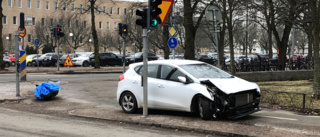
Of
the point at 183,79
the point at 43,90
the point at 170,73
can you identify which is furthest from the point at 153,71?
the point at 43,90

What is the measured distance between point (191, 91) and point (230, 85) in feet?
2.98

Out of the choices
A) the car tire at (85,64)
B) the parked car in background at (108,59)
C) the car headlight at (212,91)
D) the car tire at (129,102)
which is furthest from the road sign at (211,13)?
the car tire at (85,64)

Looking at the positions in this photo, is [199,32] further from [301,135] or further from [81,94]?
[301,135]

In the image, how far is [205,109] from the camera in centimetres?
860

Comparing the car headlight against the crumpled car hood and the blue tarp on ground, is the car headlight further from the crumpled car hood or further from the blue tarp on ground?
the blue tarp on ground

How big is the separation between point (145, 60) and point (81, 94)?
6.18 metres

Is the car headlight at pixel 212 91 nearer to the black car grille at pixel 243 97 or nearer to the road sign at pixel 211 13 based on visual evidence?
the black car grille at pixel 243 97

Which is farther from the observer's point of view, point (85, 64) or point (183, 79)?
point (85, 64)

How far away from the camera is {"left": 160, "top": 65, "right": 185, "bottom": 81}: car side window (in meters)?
9.30

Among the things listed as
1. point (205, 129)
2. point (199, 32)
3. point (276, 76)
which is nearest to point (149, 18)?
point (205, 129)

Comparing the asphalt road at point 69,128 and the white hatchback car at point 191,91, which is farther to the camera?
the white hatchback car at point 191,91

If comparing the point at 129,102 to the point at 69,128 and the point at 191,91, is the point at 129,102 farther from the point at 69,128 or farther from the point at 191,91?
the point at 69,128

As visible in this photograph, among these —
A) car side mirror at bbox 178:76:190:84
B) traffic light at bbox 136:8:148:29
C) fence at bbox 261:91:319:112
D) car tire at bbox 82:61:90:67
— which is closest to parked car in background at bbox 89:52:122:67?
car tire at bbox 82:61:90:67

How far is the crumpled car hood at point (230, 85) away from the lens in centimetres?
847
